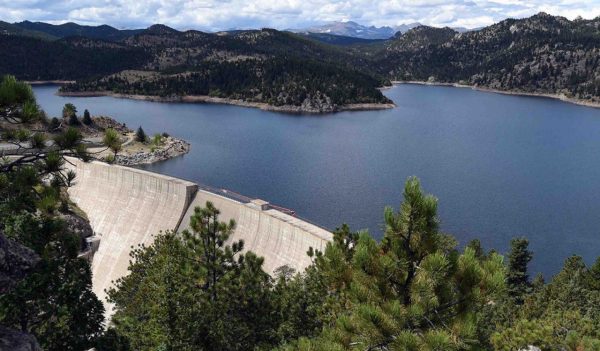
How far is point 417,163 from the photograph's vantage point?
7212cm

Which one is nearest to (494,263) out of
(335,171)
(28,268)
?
(28,268)

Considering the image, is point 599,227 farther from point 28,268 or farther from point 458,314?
point 28,268

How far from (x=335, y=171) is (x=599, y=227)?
3144 cm

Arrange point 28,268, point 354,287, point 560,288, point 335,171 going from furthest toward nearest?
1. point 335,171
2. point 560,288
3. point 354,287
4. point 28,268

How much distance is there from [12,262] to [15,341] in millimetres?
1518

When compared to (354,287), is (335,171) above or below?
below

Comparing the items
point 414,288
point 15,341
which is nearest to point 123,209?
point 15,341

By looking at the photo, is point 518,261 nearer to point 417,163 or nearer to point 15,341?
point 417,163

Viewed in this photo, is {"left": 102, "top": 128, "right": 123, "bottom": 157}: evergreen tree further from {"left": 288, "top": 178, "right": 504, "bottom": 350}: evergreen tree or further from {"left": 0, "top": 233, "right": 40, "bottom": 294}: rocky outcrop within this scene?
{"left": 288, "top": 178, "right": 504, "bottom": 350}: evergreen tree

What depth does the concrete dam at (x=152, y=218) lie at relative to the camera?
101ft

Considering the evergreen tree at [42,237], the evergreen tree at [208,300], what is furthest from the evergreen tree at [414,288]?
the evergreen tree at [208,300]

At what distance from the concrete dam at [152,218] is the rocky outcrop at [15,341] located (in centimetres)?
2056

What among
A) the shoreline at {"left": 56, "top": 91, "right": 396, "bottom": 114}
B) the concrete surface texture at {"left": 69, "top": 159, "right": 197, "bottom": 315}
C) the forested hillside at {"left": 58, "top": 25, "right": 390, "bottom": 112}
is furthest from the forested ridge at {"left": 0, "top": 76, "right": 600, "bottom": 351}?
the forested hillside at {"left": 58, "top": 25, "right": 390, "bottom": 112}

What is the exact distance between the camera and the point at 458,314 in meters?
8.09
